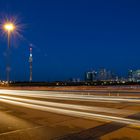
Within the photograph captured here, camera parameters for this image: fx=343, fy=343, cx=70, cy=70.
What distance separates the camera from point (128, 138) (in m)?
10.2

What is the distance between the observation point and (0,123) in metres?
14.5

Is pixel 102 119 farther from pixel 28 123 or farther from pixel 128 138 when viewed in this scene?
pixel 128 138

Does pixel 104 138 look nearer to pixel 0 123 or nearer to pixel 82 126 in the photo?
pixel 82 126

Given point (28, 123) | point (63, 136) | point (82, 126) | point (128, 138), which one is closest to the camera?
point (128, 138)

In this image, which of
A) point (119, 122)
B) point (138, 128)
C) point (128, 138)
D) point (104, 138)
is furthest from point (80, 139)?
point (119, 122)

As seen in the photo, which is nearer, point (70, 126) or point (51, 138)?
point (51, 138)

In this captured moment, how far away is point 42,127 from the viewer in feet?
42.5

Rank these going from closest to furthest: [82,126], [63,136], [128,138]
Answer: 1. [128,138]
2. [63,136]
3. [82,126]

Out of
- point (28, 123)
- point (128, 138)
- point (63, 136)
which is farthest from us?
point (28, 123)

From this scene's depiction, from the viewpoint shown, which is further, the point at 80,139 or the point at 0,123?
→ the point at 0,123

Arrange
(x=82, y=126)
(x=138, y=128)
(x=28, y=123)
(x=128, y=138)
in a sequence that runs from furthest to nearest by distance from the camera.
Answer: (x=28, y=123)
(x=82, y=126)
(x=138, y=128)
(x=128, y=138)

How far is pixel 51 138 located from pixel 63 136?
1.47 ft

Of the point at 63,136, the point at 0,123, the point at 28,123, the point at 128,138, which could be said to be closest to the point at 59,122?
the point at 28,123

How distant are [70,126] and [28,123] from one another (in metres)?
2.15
